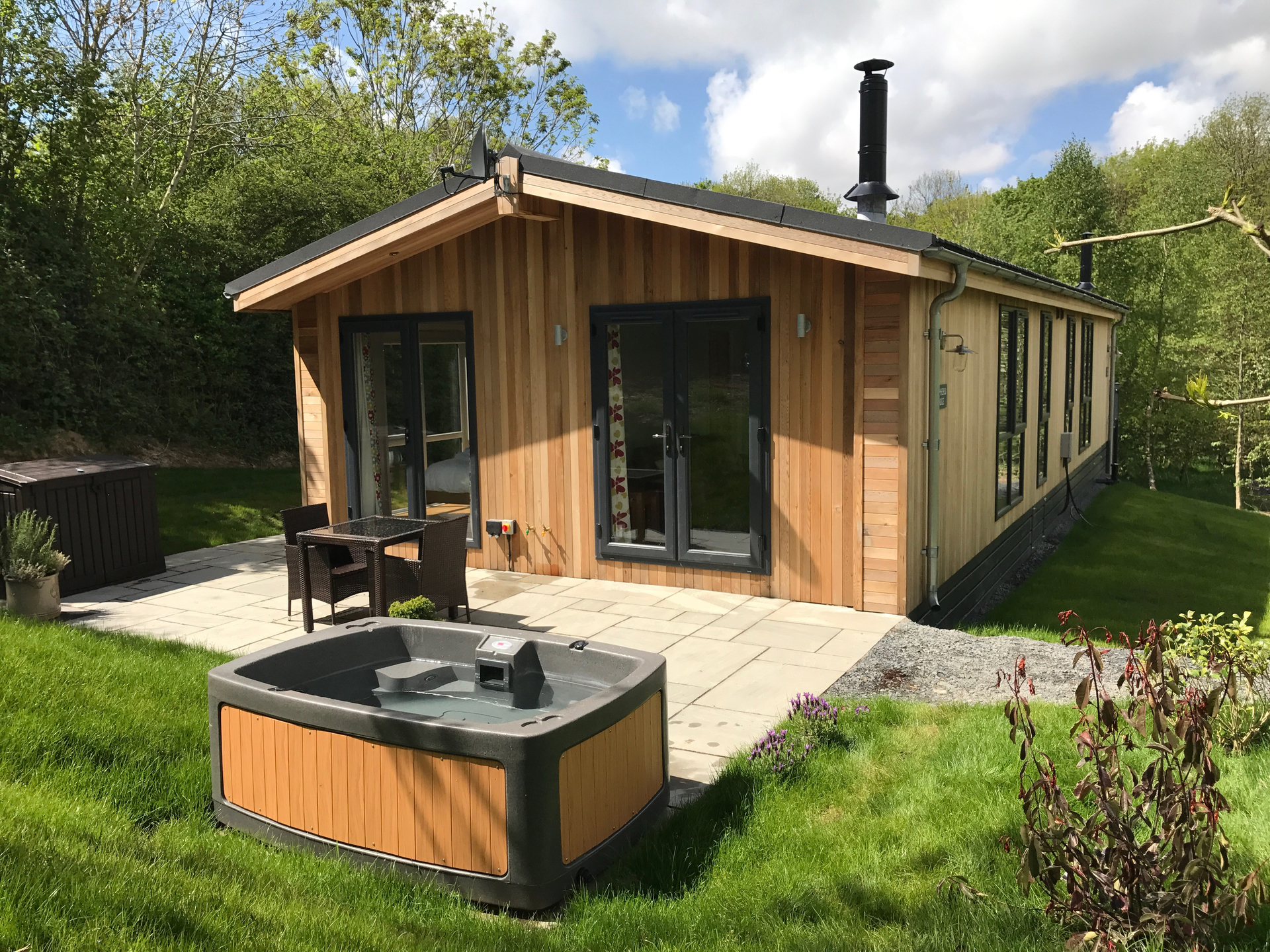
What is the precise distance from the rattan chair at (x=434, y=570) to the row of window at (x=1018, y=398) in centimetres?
547

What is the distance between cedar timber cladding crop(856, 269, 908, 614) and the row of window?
3.12 metres

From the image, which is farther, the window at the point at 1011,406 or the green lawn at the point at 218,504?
the green lawn at the point at 218,504

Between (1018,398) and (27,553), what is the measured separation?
8.86m

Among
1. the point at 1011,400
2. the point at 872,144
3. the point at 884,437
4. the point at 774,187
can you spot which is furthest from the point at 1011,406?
the point at 774,187

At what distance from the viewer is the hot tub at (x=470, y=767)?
3318mm

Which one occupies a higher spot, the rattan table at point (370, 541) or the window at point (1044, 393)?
the window at point (1044, 393)

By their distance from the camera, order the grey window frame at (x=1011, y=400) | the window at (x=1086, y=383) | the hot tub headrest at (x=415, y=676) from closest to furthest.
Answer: the hot tub headrest at (x=415, y=676)
the grey window frame at (x=1011, y=400)
the window at (x=1086, y=383)

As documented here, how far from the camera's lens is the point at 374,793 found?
3.49 metres

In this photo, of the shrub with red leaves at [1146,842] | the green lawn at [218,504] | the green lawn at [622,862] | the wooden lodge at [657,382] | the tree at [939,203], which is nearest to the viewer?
the shrub with red leaves at [1146,842]

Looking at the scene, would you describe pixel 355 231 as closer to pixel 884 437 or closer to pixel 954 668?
pixel 884 437

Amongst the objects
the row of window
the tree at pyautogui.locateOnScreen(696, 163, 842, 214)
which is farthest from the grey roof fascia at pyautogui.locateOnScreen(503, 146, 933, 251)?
the tree at pyautogui.locateOnScreen(696, 163, 842, 214)

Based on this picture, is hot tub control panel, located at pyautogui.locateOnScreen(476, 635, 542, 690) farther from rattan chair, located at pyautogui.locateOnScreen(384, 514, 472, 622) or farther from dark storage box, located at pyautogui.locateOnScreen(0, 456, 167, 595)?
dark storage box, located at pyautogui.locateOnScreen(0, 456, 167, 595)

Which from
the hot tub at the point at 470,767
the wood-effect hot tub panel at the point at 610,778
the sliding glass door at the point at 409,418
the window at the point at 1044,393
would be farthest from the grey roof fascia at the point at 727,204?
the window at the point at 1044,393

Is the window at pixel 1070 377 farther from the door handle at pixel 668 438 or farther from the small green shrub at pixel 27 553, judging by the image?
the small green shrub at pixel 27 553
